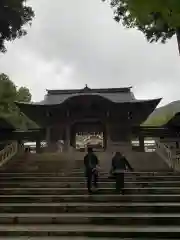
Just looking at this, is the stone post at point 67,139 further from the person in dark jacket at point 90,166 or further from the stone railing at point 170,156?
the person in dark jacket at point 90,166

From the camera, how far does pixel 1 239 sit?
7.04m

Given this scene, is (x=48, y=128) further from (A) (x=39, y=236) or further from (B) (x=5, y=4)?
(A) (x=39, y=236)

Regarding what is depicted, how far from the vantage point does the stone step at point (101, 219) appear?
8.05m

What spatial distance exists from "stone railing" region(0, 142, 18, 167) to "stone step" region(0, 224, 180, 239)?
8.18m

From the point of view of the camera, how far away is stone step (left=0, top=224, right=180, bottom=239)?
23.5 ft

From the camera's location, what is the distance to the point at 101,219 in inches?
320

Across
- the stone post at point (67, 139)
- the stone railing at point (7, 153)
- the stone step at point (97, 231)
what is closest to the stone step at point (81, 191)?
the stone step at point (97, 231)

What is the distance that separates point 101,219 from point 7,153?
31.5ft

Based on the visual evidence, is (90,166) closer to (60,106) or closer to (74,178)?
(74,178)

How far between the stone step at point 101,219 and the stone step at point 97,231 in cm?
34

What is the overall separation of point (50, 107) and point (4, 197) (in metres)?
12.3

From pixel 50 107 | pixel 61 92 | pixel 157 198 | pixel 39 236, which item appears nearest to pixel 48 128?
pixel 50 107

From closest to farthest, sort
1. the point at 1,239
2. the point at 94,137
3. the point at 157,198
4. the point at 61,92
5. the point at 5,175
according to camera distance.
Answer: the point at 1,239 → the point at 157,198 → the point at 5,175 → the point at 61,92 → the point at 94,137

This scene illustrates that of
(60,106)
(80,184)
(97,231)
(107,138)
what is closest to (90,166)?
(80,184)
